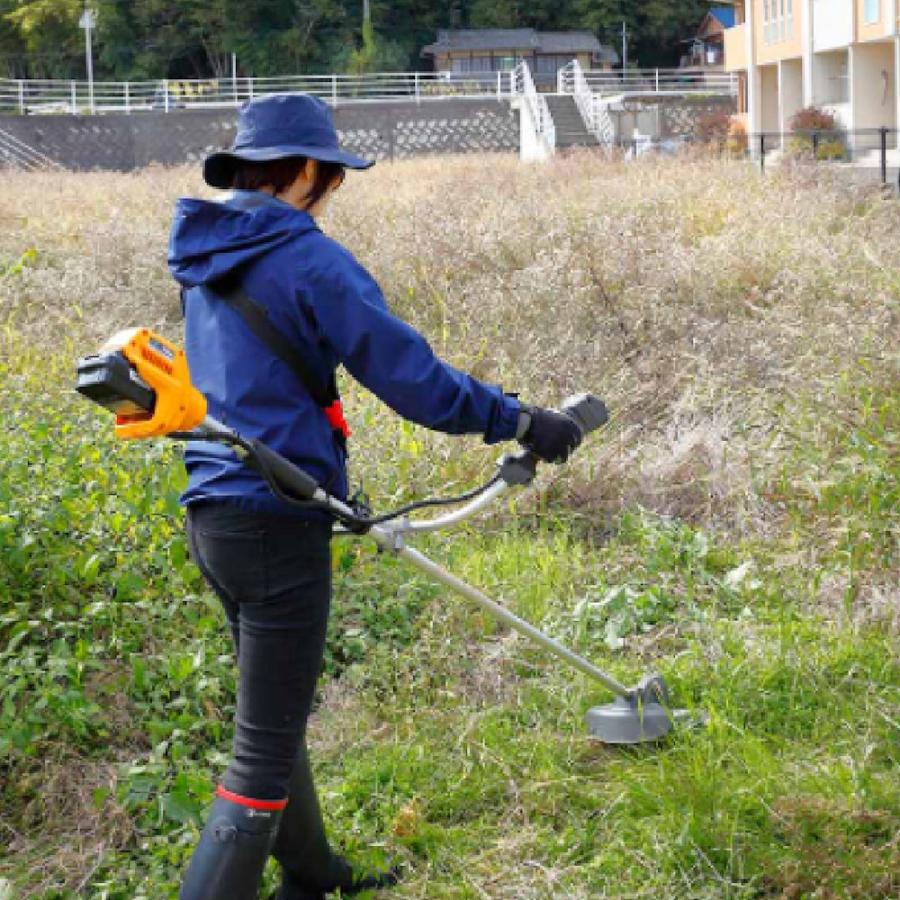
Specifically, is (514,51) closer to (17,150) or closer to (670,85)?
(670,85)

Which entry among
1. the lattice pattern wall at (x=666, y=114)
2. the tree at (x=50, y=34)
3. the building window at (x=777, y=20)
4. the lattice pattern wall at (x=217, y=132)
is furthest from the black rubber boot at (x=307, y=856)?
the tree at (x=50, y=34)

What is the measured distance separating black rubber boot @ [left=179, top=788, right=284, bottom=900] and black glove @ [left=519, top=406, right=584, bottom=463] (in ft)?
2.86

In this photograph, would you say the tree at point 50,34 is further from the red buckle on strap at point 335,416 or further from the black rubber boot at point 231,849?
the black rubber boot at point 231,849

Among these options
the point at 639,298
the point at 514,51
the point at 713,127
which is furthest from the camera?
the point at 514,51

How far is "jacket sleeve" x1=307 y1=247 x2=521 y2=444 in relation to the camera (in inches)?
109

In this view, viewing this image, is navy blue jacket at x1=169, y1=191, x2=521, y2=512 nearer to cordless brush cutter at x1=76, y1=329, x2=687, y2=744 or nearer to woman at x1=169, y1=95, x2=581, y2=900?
woman at x1=169, y1=95, x2=581, y2=900

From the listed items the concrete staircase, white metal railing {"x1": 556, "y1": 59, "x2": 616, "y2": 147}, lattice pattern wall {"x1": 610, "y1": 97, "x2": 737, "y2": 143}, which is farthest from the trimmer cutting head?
lattice pattern wall {"x1": 610, "y1": 97, "x2": 737, "y2": 143}

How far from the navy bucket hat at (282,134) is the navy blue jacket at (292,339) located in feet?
0.32

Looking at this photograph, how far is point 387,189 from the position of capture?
16047 millimetres

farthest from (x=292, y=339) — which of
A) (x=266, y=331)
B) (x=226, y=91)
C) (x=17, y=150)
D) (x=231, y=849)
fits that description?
(x=226, y=91)

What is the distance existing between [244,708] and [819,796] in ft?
4.26

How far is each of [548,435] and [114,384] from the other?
956 mm

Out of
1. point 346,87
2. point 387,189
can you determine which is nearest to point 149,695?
point 387,189

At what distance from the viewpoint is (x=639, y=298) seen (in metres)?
7.82
